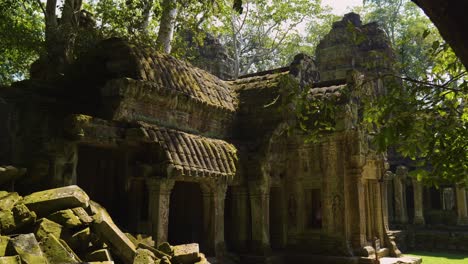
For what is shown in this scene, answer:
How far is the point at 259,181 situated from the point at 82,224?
6623 millimetres

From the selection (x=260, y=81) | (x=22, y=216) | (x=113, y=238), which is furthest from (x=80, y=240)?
(x=260, y=81)

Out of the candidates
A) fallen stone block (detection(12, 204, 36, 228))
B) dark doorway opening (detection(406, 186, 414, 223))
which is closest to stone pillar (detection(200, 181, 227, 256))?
fallen stone block (detection(12, 204, 36, 228))

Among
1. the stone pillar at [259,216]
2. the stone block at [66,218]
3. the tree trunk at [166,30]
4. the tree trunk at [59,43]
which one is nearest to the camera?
the stone block at [66,218]

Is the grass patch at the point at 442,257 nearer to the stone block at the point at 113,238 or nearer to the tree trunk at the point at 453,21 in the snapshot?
the stone block at the point at 113,238

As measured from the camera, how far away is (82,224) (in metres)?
6.36

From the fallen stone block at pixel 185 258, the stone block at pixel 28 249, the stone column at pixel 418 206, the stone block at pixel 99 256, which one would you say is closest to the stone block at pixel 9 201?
the stone block at pixel 28 249

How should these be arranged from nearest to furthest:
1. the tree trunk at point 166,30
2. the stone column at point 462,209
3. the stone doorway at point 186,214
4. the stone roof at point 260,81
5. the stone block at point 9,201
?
1. the stone block at point 9,201
2. the stone doorway at point 186,214
3. the stone roof at point 260,81
4. the tree trunk at point 166,30
5. the stone column at point 462,209

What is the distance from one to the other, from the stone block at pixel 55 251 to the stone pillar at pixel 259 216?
7.23 metres

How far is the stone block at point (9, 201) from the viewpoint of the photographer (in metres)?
6.02

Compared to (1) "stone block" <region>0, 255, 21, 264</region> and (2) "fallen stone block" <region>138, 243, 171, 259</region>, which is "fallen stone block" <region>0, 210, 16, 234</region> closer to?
(1) "stone block" <region>0, 255, 21, 264</region>

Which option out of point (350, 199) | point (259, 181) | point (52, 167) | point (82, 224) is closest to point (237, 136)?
point (259, 181)

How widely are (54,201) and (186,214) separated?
668cm

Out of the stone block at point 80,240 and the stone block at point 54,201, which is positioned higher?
the stone block at point 54,201

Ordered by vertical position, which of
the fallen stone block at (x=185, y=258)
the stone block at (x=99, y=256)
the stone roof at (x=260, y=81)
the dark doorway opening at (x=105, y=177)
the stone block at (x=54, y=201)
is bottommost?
the fallen stone block at (x=185, y=258)
